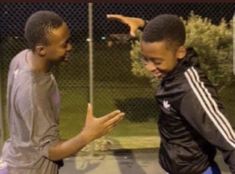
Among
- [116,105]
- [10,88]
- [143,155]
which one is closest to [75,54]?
[116,105]

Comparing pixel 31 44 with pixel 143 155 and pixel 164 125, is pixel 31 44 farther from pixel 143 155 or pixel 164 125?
pixel 143 155

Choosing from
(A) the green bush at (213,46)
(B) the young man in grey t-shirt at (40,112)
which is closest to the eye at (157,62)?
(B) the young man in grey t-shirt at (40,112)

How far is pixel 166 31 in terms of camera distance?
9.80 feet

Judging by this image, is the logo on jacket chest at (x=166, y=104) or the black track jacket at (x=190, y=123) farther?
the logo on jacket chest at (x=166, y=104)

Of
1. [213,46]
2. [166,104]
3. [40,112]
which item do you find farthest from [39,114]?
[213,46]

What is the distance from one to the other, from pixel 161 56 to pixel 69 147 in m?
→ 0.61

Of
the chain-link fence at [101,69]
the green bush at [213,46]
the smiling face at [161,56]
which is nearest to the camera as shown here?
the smiling face at [161,56]

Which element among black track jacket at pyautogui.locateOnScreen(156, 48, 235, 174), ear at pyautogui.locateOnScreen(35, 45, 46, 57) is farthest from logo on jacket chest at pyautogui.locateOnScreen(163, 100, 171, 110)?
ear at pyautogui.locateOnScreen(35, 45, 46, 57)

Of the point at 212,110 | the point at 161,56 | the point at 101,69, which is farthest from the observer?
the point at 101,69

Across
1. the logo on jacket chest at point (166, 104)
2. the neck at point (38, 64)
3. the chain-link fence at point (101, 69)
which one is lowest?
the chain-link fence at point (101, 69)

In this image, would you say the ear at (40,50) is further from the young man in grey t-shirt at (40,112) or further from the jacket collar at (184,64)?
the jacket collar at (184,64)

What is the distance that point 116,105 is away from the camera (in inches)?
384

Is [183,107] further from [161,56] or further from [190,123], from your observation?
[161,56]

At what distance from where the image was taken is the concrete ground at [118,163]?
641cm
